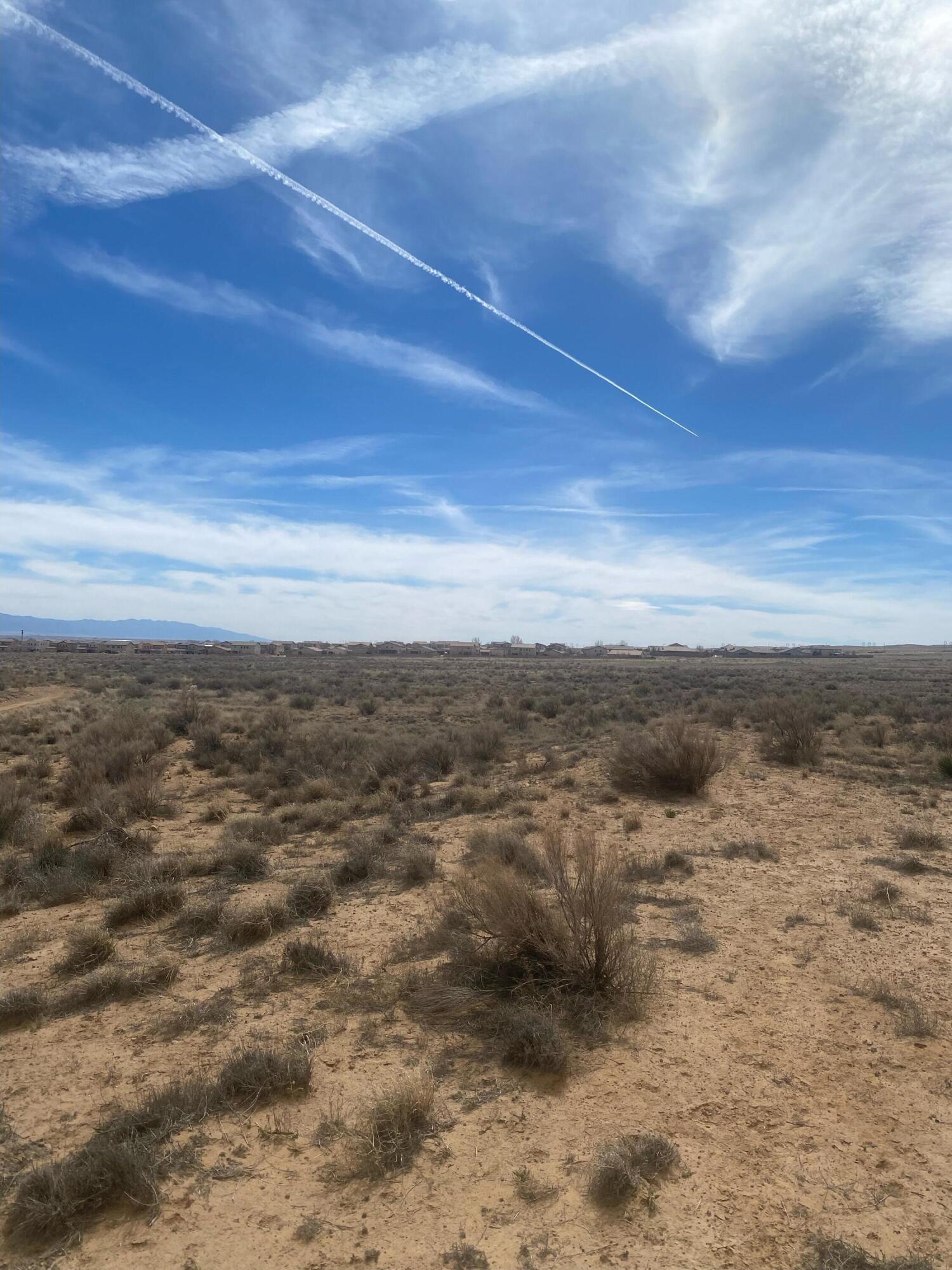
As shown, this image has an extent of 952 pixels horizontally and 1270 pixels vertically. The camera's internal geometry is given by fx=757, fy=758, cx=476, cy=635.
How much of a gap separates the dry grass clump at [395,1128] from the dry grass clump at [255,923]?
3070 millimetres

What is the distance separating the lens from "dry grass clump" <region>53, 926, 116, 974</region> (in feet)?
22.1

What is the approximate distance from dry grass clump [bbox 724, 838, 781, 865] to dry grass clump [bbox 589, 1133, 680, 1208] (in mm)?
6046

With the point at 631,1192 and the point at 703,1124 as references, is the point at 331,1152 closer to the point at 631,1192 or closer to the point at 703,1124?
the point at 631,1192

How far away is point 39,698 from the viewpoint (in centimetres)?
3108

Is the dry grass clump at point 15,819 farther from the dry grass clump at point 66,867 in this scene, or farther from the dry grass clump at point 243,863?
the dry grass clump at point 243,863

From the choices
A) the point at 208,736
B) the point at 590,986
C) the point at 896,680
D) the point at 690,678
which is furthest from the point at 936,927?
the point at 896,680

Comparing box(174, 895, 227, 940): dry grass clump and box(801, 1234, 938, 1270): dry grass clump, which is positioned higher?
box(801, 1234, 938, 1270): dry grass clump

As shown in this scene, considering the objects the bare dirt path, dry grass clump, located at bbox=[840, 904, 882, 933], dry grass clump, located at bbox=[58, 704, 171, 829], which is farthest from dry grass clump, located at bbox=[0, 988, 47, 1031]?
the bare dirt path

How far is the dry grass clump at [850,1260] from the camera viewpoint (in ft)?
11.0

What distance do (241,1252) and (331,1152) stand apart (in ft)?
2.44

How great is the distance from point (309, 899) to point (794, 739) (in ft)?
38.8

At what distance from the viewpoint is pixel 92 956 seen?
6828 mm

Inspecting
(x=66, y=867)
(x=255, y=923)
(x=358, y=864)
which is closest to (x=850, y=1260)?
(x=255, y=923)

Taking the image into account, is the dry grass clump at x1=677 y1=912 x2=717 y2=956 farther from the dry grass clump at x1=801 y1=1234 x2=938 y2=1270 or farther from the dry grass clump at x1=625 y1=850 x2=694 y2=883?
the dry grass clump at x1=801 y1=1234 x2=938 y2=1270
